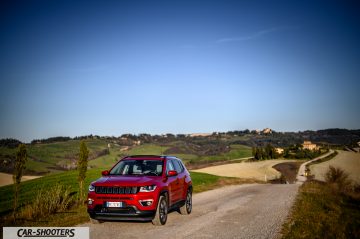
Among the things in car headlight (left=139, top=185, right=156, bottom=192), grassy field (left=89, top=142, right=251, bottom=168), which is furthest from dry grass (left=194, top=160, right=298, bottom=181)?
car headlight (left=139, top=185, right=156, bottom=192)

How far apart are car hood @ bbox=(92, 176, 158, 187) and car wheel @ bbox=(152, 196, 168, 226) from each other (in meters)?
0.60

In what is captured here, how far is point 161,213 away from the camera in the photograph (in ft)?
28.7

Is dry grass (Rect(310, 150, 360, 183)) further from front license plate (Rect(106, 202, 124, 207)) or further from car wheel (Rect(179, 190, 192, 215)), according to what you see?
front license plate (Rect(106, 202, 124, 207))

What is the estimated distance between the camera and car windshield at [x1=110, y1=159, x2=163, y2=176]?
9.52 metres

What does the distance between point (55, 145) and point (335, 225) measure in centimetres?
11206

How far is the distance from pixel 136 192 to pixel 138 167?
67.6 inches

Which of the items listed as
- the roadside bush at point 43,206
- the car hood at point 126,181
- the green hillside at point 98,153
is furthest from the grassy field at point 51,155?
the car hood at point 126,181

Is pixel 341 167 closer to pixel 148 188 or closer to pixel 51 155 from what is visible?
pixel 51 155

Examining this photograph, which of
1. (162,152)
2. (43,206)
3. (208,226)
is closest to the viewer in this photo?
(208,226)

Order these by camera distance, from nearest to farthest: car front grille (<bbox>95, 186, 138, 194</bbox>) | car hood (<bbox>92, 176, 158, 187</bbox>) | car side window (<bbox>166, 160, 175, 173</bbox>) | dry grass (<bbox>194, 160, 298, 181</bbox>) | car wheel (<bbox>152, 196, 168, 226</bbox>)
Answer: car front grille (<bbox>95, 186, 138, 194</bbox>) < car hood (<bbox>92, 176, 158, 187</bbox>) < car wheel (<bbox>152, 196, 168, 226</bbox>) < car side window (<bbox>166, 160, 175, 173</bbox>) < dry grass (<bbox>194, 160, 298, 181</bbox>)

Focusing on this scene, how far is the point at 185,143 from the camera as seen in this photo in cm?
13912

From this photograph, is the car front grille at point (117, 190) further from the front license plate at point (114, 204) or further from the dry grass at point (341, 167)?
the dry grass at point (341, 167)

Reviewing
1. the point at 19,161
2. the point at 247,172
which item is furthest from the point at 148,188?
the point at 247,172

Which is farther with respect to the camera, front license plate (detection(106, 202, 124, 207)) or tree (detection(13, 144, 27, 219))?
tree (detection(13, 144, 27, 219))
